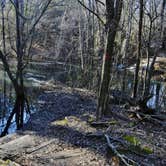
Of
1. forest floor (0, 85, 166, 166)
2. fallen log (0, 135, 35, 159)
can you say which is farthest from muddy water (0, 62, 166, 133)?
fallen log (0, 135, 35, 159)

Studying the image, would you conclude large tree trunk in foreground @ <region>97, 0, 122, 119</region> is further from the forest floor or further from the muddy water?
the muddy water

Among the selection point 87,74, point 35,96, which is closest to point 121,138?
point 35,96

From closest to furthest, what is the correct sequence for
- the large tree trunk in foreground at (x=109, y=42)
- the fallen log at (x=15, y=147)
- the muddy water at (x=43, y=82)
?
the fallen log at (x=15, y=147)
the large tree trunk in foreground at (x=109, y=42)
the muddy water at (x=43, y=82)

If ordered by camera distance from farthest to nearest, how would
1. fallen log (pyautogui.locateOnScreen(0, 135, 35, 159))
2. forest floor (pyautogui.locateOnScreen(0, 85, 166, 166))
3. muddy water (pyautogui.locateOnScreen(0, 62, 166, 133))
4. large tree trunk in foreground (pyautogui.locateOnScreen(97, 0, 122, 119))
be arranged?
1. muddy water (pyautogui.locateOnScreen(0, 62, 166, 133))
2. large tree trunk in foreground (pyautogui.locateOnScreen(97, 0, 122, 119))
3. fallen log (pyautogui.locateOnScreen(0, 135, 35, 159))
4. forest floor (pyautogui.locateOnScreen(0, 85, 166, 166))

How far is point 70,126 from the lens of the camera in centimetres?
878

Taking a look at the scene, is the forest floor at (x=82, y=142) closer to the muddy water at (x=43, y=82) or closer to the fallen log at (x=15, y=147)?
the fallen log at (x=15, y=147)

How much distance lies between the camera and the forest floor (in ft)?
20.6

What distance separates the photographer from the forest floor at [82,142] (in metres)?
6.29

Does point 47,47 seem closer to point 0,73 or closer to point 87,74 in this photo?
point 0,73

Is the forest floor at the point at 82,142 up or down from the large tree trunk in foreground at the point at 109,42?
down

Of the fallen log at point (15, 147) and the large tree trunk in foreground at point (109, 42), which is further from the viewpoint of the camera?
the large tree trunk in foreground at point (109, 42)

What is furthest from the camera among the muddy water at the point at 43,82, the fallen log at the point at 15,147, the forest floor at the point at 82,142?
the muddy water at the point at 43,82

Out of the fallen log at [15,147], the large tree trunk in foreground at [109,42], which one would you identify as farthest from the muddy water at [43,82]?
the large tree trunk in foreground at [109,42]

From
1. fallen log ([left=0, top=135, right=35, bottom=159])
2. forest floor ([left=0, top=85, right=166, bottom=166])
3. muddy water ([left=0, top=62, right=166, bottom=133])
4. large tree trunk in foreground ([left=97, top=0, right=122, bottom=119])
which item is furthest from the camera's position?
muddy water ([left=0, top=62, right=166, bottom=133])
